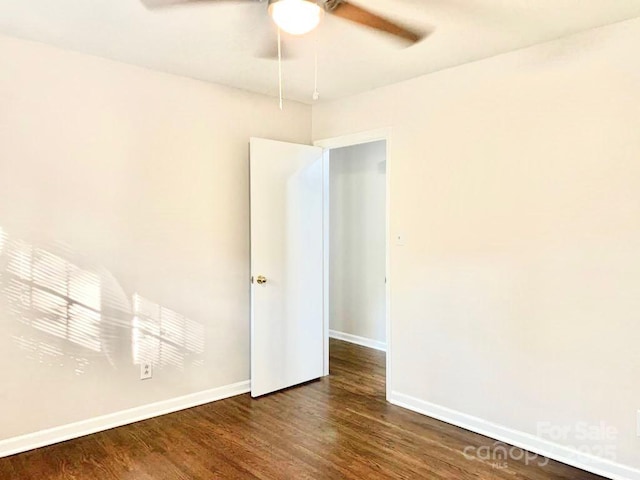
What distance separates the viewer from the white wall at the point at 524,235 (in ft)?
7.98

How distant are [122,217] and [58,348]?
885 mm

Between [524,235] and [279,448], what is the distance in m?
1.93

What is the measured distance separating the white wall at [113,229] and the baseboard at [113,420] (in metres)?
0.05

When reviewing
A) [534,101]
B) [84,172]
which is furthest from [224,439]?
[534,101]

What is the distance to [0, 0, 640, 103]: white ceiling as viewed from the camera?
2.23 meters

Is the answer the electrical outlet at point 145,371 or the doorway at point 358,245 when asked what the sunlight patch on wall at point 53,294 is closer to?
the electrical outlet at point 145,371

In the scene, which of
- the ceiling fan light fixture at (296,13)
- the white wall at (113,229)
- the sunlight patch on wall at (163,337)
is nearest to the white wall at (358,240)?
the white wall at (113,229)

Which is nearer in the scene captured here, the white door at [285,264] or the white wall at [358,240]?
the white door at [285,264]

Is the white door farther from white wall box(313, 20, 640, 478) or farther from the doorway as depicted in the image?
the doorway

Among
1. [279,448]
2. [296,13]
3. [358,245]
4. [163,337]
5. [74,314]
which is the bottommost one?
[279,448]

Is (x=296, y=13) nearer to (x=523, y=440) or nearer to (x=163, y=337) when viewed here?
(x=163, y=337)

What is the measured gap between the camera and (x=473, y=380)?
10.00ft


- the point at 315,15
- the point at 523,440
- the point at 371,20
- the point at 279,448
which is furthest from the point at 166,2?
the point at 523,440

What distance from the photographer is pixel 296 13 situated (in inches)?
68.4
